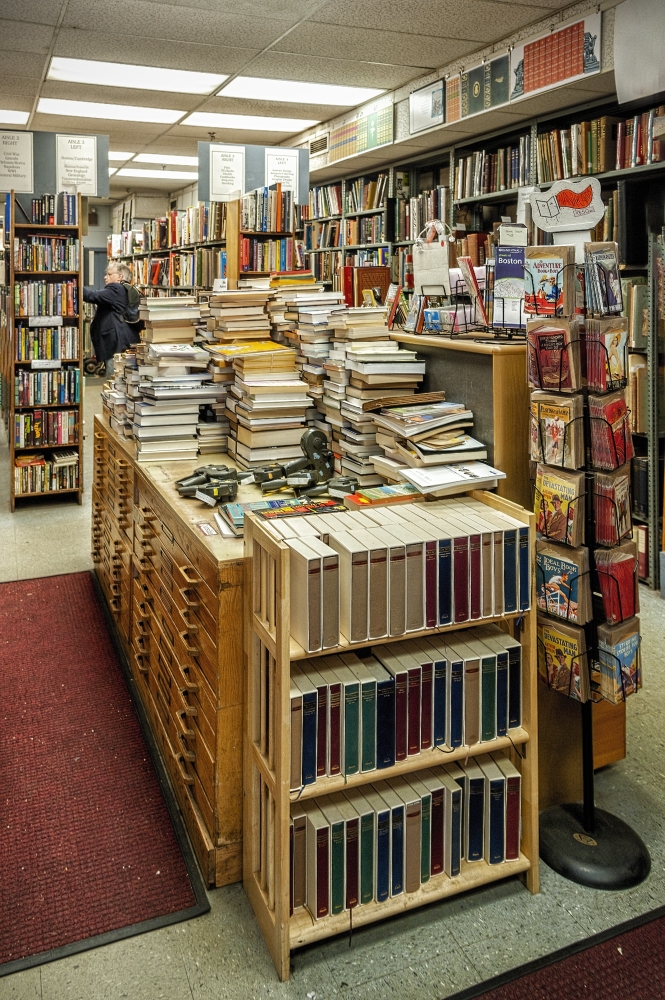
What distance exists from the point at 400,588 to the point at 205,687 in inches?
25.4

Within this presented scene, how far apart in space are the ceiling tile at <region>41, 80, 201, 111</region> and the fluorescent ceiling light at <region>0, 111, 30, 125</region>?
3.23 feet

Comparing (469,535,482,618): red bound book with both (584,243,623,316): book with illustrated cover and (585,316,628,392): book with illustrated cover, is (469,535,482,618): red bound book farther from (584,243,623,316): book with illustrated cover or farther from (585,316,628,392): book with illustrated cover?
(584,243,623,316): book with illustrated cover

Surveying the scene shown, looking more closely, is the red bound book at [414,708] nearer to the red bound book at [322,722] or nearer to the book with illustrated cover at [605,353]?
the red bound book at [322,722]

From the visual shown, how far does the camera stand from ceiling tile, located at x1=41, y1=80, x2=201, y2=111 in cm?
645

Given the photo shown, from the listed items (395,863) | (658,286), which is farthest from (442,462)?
(658,286)

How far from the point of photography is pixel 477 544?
1813mm

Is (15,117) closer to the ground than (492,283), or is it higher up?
higher up

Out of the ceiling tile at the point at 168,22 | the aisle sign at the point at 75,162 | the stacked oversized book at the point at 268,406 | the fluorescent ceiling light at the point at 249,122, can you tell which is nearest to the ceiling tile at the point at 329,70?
the ceiling tile at the point at 168,22

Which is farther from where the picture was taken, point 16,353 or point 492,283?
point 16,353

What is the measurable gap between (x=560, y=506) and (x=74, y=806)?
1582mm

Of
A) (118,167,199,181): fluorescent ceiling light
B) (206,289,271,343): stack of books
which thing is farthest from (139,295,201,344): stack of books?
(118,167,199,181): fluorescent ceiling light

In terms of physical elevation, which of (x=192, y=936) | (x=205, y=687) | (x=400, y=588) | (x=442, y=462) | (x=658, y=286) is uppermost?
(x=658, y=286)

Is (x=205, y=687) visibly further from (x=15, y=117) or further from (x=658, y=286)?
(x=15, y=117)

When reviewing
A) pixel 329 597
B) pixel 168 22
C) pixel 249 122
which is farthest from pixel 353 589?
pixel 249 122
